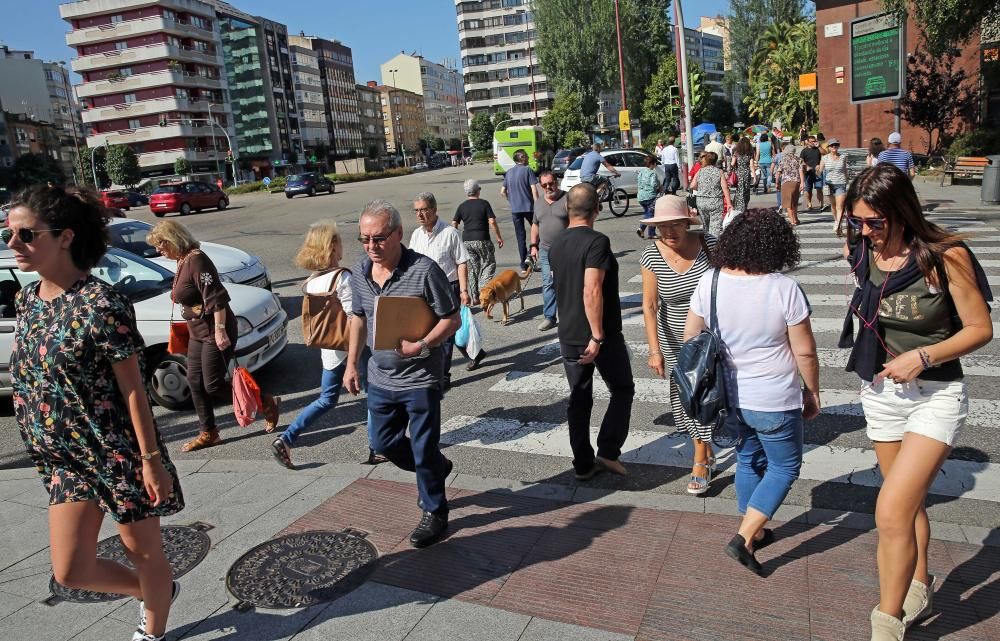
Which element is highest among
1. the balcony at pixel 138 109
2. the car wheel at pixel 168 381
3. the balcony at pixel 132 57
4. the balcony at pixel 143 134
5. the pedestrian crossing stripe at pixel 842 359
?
the balcony at pixel 132 57

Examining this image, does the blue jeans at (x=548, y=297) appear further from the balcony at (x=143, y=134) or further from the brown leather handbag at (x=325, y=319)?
the balcony at (x=143, y=134)

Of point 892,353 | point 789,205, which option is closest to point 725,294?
point 892,353

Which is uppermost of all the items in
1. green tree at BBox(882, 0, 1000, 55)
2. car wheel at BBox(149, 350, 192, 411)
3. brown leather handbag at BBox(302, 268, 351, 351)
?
green tree at BBox(882, 0, 1000, 55)

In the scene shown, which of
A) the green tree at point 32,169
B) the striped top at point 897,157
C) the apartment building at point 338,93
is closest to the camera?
the striped top at point 897,157

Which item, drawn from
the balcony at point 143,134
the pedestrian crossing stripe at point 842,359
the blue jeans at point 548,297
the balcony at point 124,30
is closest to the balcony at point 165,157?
the balcony at point 143,134

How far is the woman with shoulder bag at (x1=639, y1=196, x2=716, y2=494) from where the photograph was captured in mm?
4465

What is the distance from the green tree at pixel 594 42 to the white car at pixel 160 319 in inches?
2283

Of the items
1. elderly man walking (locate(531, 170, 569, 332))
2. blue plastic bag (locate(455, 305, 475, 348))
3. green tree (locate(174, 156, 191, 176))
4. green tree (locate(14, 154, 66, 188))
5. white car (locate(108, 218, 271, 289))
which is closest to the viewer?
blue plastic bag (locate(455, 305, 475, 348))

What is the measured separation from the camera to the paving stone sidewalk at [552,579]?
10.9 feet

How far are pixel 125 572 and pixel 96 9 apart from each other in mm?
105365

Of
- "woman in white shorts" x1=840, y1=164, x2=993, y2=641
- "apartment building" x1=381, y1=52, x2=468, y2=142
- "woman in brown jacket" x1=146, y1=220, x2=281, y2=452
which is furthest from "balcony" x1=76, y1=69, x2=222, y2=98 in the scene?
"woman in white shorts" x1=840, y1=164, x2=993, y2=641

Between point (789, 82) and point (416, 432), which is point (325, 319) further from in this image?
point (789, 82)

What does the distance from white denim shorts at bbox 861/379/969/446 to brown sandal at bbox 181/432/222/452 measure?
4.92m

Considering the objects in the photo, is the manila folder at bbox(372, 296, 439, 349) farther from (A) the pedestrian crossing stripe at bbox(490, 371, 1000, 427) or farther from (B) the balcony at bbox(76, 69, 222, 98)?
(B) the balcony at bbox(76, 69, 222, 98)
